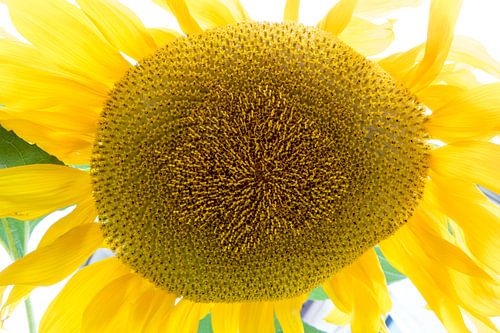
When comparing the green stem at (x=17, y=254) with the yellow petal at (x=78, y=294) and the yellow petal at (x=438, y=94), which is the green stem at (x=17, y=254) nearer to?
the yellow petal at (x=78, y=294)

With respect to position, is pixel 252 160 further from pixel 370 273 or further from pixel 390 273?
pixel 390 273

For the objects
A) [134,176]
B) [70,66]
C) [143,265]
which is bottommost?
[143,265]

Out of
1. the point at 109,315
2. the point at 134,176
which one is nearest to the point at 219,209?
the point at 134,176

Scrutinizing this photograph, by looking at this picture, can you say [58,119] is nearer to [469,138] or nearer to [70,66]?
[70,66]

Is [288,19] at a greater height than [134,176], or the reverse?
[288,19]

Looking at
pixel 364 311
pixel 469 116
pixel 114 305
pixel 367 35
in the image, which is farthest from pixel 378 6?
pixel 114 305

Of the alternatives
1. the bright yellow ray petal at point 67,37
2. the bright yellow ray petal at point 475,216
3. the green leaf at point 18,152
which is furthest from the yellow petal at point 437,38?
the green leaf at point 18,152

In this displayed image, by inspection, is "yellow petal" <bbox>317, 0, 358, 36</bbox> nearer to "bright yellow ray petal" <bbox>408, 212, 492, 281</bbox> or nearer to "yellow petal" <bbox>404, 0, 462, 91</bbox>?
"yellow petal" <bbox>404, 0, 462, 91</bbox>

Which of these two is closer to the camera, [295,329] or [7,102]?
[7,102]
